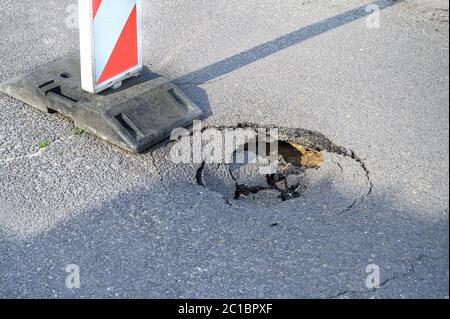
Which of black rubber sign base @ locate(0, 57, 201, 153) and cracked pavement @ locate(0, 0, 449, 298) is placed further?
black rubber sign base @ locate(0, 57, 201, 153)

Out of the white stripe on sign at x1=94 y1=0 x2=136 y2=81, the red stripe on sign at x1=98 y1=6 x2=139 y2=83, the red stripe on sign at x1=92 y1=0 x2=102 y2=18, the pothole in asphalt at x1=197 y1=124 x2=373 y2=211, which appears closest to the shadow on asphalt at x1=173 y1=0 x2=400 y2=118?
the red stripe on sign at x1=98 y1=6 x2=139 y2=83

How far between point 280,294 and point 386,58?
2.74 m

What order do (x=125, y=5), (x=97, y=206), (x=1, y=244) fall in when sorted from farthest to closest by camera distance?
(x=125, y=5)
(x=97, y=206)
(x=1, y=244)

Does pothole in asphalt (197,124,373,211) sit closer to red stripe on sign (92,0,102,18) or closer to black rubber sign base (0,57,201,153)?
black rubber sign base (0,57,201,153)

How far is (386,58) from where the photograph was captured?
517 centimetres

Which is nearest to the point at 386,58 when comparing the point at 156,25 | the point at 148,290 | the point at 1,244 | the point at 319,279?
the point at 156,25

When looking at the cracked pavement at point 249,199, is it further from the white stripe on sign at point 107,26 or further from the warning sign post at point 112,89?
the white stripe on sign at point 107,26

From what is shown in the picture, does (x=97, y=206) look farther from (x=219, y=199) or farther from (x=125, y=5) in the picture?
A: (x=125, y=5)

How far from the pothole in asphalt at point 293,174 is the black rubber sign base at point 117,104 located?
0.46 m

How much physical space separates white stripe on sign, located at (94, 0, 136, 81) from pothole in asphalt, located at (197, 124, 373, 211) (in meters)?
1.05

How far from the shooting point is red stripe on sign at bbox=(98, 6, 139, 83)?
14.2ft

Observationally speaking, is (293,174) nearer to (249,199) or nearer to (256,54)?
(249,199)

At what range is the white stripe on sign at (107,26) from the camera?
4.12m

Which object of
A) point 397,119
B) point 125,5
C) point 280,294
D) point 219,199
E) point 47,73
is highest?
point 125,5
